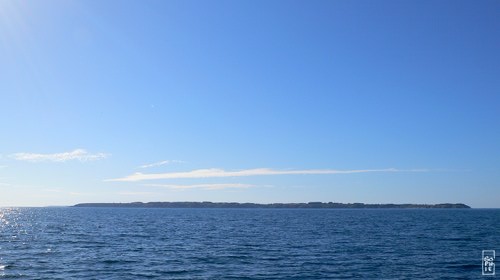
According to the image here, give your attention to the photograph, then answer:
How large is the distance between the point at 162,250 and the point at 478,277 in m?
33.4

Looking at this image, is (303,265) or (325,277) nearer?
(325,277)

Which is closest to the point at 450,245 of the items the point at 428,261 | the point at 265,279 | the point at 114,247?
→ the point at 428,261

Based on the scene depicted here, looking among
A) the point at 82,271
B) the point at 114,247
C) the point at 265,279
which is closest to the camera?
the point at 265,279

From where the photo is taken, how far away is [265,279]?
116 ft

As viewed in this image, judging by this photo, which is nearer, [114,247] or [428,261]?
[428,261]

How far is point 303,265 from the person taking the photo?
4175cm

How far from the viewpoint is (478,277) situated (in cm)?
3625

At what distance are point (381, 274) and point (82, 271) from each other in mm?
25386

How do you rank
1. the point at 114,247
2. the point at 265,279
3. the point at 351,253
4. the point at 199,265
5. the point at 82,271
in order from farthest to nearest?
the point at 114,247 → the point at 351,253 → the point at 199,265 → the point at 82,271 → the point at 265,279

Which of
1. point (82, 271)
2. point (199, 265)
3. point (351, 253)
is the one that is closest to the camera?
point (82, 271)

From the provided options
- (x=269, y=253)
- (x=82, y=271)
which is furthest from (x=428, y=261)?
(x=82, y=271)

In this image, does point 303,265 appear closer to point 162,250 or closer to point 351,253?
point 351,253

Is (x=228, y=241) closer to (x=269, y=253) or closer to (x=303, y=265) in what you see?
(x=269, y=253)

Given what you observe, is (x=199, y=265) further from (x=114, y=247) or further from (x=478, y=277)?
(x=478, y=277)
